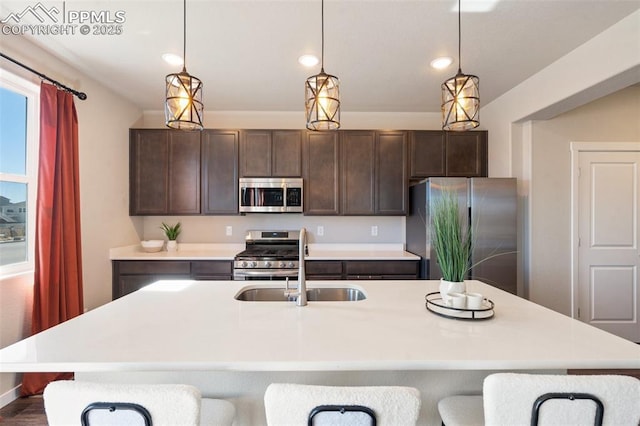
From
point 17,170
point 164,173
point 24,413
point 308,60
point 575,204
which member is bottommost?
point 24,413

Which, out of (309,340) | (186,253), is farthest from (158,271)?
(309,340)

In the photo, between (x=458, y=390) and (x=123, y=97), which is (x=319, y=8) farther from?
(x=123, y=97)

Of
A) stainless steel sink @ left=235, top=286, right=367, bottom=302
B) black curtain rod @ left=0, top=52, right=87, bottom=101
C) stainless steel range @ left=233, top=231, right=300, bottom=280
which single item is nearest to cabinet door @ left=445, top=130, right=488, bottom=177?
stainless steel range @ left=233, top=231, right=300, bottom=280

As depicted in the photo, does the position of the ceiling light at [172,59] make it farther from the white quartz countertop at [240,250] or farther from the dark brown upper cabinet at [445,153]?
the dark brown upper cabinet at [445,153]

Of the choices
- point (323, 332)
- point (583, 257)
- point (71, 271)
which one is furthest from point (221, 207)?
point (583, 257)

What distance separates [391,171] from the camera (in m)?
3.56

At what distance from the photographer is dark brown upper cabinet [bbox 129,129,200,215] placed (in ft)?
11.4

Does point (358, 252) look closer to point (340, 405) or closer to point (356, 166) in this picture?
point (356, 166)

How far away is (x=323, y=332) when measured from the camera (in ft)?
3.87

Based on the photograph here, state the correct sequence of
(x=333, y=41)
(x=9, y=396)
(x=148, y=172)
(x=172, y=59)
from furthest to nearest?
1. (x=148, y=172)
2. (x=172, y=59)
3. (x=333, y=41)
4. (x=9, y=396)

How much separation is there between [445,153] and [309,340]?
312 centimetres

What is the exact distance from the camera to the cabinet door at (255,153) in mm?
3529

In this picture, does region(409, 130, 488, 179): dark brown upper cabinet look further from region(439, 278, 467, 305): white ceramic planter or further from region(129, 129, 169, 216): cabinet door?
region(129, 129, 169, 216): cabinet door

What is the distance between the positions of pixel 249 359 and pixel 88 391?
0.43 meters
